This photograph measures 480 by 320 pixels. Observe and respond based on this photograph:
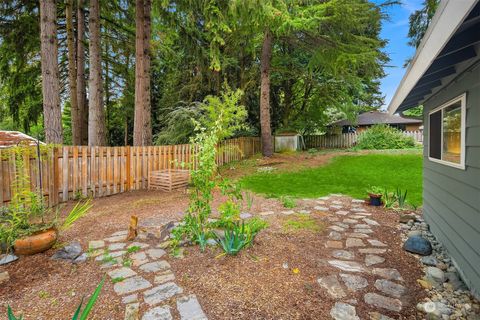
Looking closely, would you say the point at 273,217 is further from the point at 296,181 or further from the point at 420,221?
the point at 296,181

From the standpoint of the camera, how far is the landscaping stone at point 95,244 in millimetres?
3140

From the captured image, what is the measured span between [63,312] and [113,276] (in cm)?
53

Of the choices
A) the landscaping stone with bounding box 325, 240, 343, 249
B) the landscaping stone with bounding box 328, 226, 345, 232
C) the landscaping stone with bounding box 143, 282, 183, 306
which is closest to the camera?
the landscaping stone with bounding box 143, 282, 183, 306

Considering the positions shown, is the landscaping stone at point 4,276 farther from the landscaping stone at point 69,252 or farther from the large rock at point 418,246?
the large rock at point 418,246

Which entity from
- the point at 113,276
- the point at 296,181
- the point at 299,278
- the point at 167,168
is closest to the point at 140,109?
the point at 167,168

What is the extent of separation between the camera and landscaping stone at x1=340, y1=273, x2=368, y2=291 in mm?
2453

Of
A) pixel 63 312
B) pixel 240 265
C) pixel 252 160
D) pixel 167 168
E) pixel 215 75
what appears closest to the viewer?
pixel 63 312

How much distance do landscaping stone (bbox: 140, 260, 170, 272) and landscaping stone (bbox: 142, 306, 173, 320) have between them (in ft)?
2.08

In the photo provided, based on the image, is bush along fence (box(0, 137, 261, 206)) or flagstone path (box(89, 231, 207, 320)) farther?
bush along fence (box(0, 137, 261, 206))

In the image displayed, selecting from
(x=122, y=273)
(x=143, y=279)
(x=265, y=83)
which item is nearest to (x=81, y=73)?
(x=265, y=83)

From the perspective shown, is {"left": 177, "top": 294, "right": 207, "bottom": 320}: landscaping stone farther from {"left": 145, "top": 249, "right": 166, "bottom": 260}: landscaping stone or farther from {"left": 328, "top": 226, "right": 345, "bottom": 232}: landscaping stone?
{"left": 328, "top": 226, "right": 345, "bottom": 232}: landscaping stone

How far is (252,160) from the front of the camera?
11.3m

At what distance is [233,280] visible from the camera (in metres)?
2.44

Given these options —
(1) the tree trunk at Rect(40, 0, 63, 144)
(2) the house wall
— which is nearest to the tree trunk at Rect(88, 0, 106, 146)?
(1) the tree trunk at Rect(40, 0, 63, 144)
